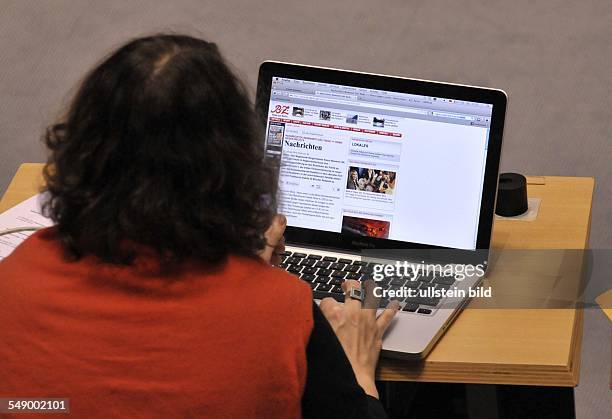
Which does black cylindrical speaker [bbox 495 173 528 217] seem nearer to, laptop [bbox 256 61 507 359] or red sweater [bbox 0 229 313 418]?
laptop [bbox 256 61 507 359]

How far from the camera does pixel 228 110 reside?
1169 millimetres

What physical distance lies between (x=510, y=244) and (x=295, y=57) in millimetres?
1896

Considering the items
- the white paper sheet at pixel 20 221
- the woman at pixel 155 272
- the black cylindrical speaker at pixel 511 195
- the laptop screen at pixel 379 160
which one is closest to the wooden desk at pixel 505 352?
the laptop screen at pixel 379 160

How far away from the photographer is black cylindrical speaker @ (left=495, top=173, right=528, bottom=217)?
6.10 feet

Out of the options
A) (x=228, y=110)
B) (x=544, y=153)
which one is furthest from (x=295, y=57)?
(x=228, y=110)

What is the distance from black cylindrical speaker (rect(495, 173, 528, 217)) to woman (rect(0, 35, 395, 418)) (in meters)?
0.76

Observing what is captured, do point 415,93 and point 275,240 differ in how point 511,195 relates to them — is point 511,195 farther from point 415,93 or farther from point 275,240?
point 275,240

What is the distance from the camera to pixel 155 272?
1.16m

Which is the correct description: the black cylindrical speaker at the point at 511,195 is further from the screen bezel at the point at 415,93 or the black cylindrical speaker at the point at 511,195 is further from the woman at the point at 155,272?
the woman at the point at 155,272

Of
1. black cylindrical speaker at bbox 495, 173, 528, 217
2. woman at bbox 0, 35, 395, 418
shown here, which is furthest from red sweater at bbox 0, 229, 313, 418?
black cylindrical speaker at bbox 495, 173, 528, 217

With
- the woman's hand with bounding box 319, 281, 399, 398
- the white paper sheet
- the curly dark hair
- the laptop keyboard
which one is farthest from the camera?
the white paper sheet

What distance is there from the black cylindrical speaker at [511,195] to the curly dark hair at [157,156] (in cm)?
77

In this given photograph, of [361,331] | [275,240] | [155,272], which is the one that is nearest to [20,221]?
[275,240]

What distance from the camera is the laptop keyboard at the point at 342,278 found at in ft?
5.35
